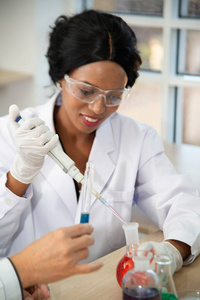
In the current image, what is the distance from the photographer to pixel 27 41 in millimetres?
3738

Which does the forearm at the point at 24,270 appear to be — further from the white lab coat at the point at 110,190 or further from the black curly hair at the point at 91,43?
the black curly hair at the point at 91,43

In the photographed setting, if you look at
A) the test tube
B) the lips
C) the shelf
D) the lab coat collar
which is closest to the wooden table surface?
the test tube

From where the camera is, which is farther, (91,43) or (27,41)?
(27,41)

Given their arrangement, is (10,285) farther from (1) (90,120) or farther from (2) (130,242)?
(1) (90,120)

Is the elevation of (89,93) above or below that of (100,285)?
above

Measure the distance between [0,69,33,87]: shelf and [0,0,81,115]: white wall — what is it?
5cm

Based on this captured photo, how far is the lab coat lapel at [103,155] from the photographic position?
201cm

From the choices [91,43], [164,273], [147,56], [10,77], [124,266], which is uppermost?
[91,43]

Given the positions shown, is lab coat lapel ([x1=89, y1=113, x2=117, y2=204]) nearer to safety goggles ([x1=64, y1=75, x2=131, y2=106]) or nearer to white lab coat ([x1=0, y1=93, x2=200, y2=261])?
white lab coat ([x1=0, y1=93, x2=200, y2=261])

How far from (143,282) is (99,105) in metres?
0.88

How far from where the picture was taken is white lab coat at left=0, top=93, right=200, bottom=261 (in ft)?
6.10

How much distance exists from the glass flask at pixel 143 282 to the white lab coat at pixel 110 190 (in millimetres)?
627

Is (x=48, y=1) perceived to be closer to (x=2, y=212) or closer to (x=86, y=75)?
(x=86, y=75)

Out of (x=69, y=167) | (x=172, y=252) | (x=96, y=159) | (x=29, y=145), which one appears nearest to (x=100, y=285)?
(x=172, y=252)
